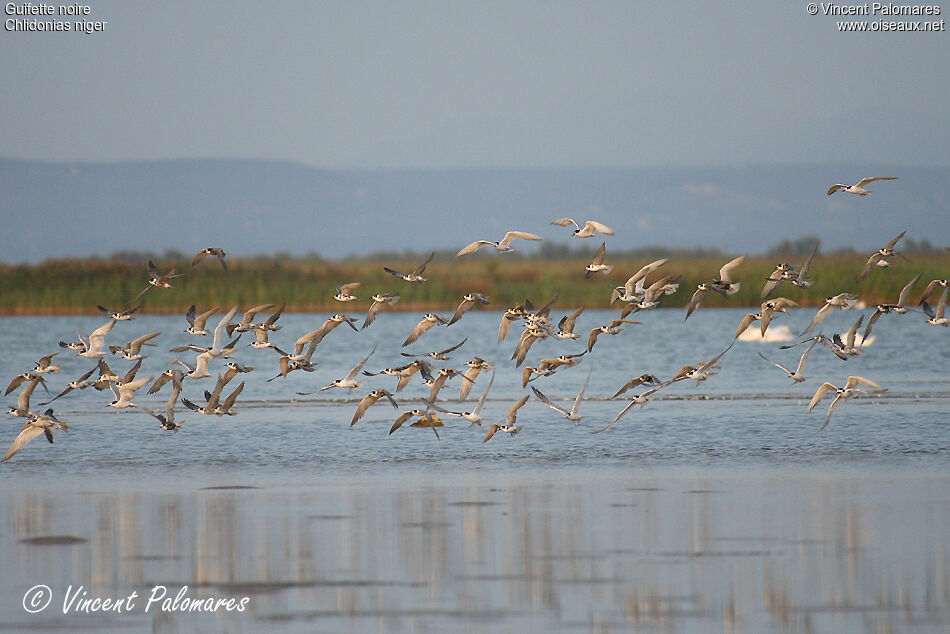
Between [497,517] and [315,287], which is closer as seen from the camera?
[497,517]

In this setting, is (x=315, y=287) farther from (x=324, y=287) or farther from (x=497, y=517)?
(x=497, y=517)

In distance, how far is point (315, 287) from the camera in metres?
53.6

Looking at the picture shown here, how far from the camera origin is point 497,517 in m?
14.8

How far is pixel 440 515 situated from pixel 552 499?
160 centimetres

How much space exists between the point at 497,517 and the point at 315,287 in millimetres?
39493

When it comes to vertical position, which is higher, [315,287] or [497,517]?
[315,287]

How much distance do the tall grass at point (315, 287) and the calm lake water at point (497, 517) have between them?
2237 centimetres

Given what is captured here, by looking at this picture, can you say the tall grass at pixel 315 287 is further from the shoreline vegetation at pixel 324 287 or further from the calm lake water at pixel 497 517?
the calm lake water at pixel 497 517

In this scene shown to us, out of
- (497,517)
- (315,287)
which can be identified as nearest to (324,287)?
(315,287)

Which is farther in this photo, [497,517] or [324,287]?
[324,287]

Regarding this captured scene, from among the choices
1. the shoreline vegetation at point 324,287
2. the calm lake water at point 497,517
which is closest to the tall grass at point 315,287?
the shoreline vegetation at point 324,287

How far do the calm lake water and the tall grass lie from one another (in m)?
22.4

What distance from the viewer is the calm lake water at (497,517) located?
438 inches

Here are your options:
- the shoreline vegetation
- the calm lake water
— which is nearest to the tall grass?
the shoreline vegetation
